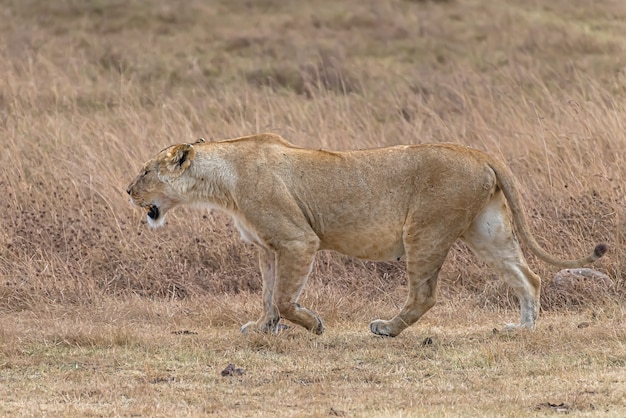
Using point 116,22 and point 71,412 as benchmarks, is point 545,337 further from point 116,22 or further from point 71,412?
point 116,22

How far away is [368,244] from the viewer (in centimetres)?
723

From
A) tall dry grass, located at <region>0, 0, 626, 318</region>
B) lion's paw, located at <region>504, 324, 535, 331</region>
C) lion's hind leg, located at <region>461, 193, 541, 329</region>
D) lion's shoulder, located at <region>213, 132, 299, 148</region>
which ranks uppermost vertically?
lion's shoulder, located at <region>213, 132, 299, 148</region>

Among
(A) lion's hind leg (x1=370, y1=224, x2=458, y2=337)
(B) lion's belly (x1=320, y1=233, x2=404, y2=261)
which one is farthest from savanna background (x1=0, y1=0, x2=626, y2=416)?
(B) lion's belly (x1=320, y1=233, x2=404, y2=261)

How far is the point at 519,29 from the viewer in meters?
19.4

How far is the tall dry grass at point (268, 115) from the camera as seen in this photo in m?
8.78

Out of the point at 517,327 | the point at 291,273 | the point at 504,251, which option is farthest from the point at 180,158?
the point at 517,327

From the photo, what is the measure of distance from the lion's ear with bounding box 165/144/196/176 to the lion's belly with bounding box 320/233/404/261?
3.21ft

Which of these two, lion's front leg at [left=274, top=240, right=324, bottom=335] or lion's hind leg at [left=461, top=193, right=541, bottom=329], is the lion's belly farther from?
A: lion's hind leg at [left=461, top=193, right=541, bottom=329]

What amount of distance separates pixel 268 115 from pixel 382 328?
5.24 metres

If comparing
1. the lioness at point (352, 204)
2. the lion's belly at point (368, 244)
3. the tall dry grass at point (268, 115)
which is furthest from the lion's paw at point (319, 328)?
the tall dry grass at point (268, 115)

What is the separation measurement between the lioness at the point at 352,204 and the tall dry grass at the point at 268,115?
0.95 m

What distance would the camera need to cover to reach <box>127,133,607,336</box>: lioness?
7.09 m

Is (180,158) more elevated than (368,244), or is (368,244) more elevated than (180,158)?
(180,158)

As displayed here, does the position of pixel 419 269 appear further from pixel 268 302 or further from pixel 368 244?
pixel 268 302
